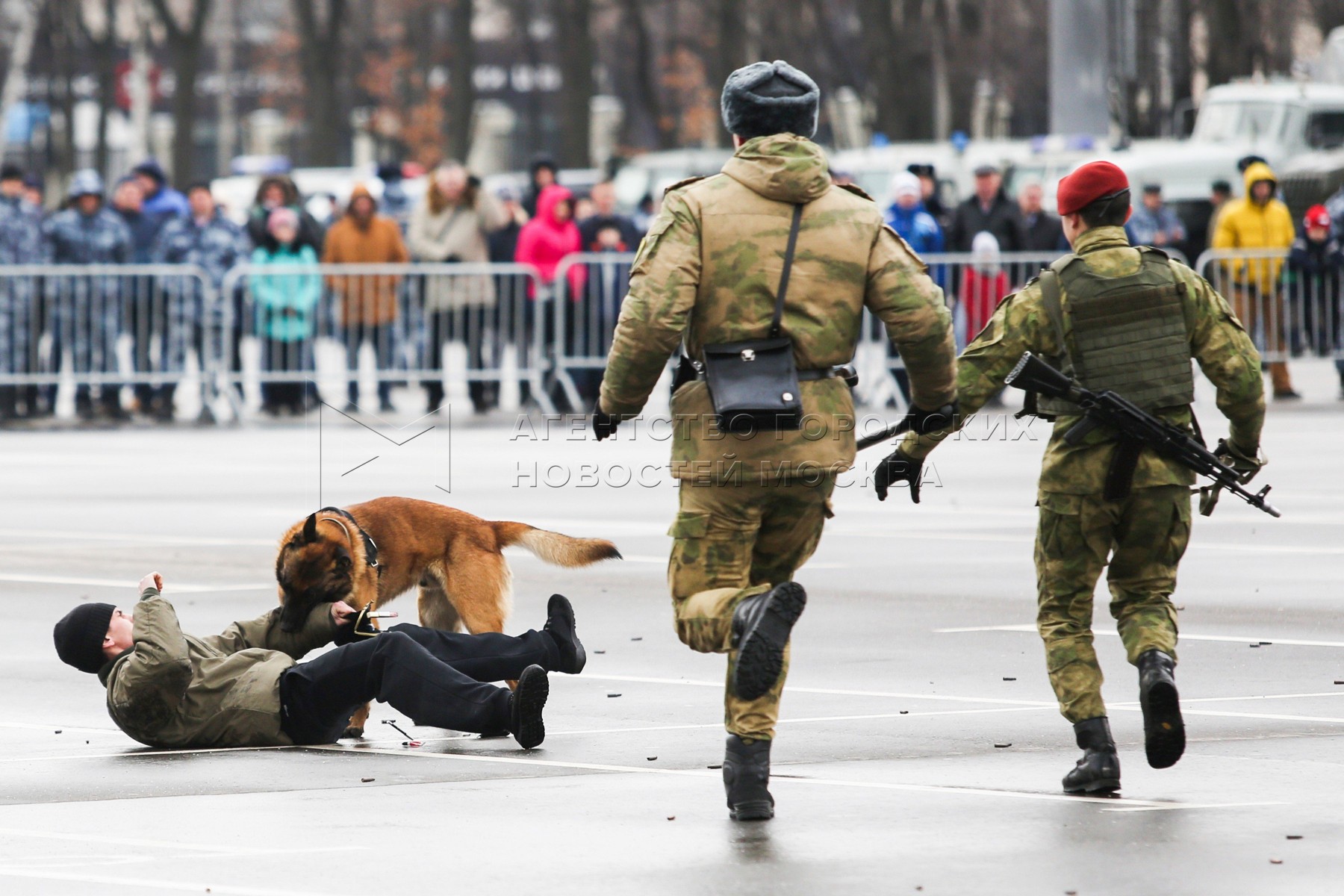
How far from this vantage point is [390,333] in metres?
18.7

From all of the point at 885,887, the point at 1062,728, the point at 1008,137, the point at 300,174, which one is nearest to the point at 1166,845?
the point at 885,887

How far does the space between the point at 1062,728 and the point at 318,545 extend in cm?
239

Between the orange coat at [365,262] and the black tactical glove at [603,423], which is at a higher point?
the orange coat at [365,262]

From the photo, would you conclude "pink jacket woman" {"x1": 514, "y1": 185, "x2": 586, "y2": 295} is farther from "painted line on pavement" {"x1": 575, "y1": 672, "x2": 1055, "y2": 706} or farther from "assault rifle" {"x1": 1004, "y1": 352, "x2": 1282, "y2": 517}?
"assault rifle" {"x1": 1004, "y1": 352, "x2": 1282, "y2": 517}

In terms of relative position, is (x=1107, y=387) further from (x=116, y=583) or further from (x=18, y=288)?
(x=18, y=288)

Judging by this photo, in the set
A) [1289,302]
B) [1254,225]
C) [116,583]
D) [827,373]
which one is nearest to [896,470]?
[827,373]

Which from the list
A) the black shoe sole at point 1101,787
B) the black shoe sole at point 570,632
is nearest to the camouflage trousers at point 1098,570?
the black shoe sole at point 1101,787

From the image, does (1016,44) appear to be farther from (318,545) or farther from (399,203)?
(318,545)

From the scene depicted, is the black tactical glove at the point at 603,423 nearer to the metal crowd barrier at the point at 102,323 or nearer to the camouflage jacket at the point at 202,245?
→ the metal crowd barrier at the point at 102,323

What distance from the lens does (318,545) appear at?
707 cm

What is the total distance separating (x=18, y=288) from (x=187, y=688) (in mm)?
11637

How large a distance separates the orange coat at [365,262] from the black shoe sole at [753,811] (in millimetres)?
13188

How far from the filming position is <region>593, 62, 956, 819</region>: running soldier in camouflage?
18.8ft

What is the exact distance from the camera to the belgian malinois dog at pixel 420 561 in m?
7.13
